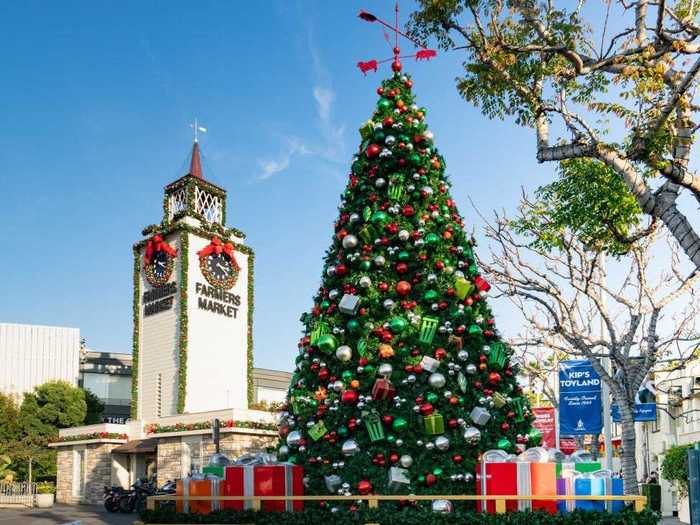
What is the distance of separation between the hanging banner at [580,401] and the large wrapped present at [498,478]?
9.05 m

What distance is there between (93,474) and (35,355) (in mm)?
21032

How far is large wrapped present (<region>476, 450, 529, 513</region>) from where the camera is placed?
27.5 feet

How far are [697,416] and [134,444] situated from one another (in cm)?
2505

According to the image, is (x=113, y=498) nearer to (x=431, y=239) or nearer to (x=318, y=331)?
(x=318, y=331)

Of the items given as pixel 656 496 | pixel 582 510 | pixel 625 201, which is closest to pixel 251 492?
pixel 582 510

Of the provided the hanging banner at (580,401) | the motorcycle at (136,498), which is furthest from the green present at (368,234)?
the motorcycle at (136,498)

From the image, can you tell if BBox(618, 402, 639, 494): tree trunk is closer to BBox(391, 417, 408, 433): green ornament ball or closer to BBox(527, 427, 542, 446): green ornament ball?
BBox(527, 427, 542, 446): green ornament ball

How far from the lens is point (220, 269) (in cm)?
3538

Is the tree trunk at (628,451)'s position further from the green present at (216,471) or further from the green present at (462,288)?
the green present at (216,471)

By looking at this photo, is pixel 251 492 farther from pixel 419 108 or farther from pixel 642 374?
pixel 642 374

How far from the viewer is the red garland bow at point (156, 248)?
34625 millimetres

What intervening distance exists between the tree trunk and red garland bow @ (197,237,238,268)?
78.0 ft

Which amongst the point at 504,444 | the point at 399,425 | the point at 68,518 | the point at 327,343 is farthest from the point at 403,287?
the point at 68,518

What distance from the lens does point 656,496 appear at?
1139 inches
